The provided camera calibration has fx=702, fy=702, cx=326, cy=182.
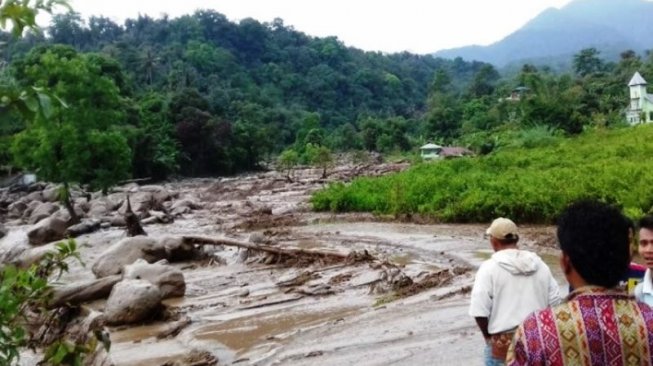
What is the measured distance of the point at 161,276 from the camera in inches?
453

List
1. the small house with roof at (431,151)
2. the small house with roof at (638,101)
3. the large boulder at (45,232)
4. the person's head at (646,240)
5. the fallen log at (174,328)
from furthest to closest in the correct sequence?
1. the small house with roof at (431,151)
2. the small house with roof at (638,101)
3. the large boulder at (45,232)
4. the fallen log at (174,328)
5. the person's head at (646,240)

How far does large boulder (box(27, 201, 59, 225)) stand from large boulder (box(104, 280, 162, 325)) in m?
21.0

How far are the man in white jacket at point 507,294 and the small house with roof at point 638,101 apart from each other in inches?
1886

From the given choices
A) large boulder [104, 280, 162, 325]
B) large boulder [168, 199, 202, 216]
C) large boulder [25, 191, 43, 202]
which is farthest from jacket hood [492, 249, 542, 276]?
large boulder [25, 191, 43, 202]

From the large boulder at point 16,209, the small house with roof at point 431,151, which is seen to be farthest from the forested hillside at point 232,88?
the small house with roof at point 431,151

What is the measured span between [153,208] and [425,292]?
20.9m

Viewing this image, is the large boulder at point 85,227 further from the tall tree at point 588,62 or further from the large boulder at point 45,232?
the tall tree at point 588,62

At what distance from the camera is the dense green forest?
2402 cm

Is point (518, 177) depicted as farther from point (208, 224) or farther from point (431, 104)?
point (431, 104)

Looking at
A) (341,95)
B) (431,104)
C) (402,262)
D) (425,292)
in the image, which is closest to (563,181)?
(402,262)

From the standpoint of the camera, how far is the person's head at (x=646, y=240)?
11.4ft

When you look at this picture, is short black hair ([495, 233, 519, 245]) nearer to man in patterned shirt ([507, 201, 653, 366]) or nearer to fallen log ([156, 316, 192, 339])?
man in patterned shirt ([507, 201, 653, 366])

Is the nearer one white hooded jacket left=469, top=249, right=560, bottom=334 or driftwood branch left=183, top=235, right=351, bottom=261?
white hooded jacket left=469, top=249, right=560, bottom=334

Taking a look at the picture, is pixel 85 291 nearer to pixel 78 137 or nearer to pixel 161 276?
pixel 161 276
